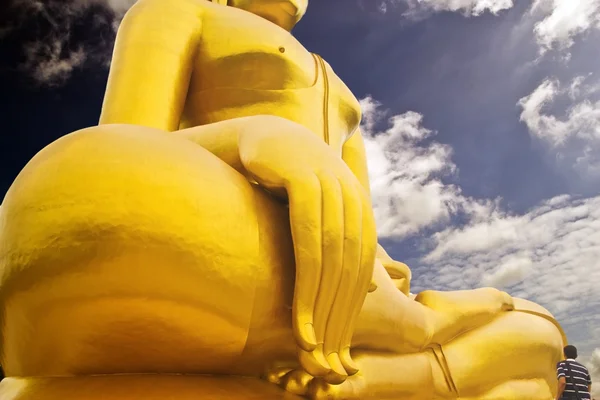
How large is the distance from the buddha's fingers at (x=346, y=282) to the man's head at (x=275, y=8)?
2.23m

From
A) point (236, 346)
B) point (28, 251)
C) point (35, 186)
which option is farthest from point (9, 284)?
point (236, 346)

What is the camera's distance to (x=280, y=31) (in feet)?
10.7

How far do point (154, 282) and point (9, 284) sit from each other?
407 millimetres

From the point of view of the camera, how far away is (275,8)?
3.67 metres

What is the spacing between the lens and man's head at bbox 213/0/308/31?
12.0ft

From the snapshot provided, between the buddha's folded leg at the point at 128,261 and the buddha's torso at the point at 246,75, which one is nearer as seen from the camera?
the buddha's folded leg at the point at 128,261

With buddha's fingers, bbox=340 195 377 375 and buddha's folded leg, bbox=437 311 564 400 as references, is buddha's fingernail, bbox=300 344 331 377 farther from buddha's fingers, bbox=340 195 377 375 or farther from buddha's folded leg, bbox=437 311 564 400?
buddha's folded leg, bbox=437 311 564 400

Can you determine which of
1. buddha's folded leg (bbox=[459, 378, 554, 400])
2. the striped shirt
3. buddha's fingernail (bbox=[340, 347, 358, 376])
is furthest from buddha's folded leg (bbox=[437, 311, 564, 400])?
buddha's fingernail (bbox=[340, 347, 358, 376])

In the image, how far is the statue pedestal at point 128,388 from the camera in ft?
4.87

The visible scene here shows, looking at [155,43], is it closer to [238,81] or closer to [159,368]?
[238,81]

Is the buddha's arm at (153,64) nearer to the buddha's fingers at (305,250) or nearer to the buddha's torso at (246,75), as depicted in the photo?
the buddha's torso at (246,75)

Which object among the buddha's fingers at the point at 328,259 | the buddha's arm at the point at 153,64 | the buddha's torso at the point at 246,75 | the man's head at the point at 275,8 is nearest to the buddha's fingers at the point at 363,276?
the buddha's fingers at the point at 328,259

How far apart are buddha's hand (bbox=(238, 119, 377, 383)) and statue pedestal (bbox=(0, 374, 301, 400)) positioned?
0.27 metres

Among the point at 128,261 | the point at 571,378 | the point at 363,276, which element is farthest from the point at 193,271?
the point at 571,378
